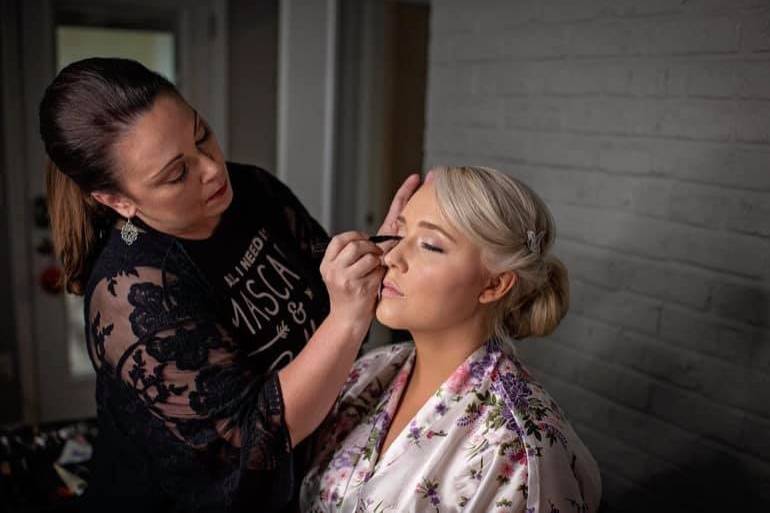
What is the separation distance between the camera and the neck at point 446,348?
1.23m

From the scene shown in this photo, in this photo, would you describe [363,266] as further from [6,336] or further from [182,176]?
[6,336]

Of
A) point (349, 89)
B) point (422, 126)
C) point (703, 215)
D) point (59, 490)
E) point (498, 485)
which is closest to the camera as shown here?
point (498, 485)

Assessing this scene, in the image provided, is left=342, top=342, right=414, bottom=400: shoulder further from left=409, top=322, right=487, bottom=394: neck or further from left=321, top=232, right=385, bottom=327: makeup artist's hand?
left=321, top=232, right=385, bottom=327: makeup artist's hand

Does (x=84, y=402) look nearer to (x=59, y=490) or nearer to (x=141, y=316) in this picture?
(x=59, y=490)

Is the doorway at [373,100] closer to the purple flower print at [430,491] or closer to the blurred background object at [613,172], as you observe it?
the blurred background object at [613,172]

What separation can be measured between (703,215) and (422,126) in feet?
7.27

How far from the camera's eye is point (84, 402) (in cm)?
320

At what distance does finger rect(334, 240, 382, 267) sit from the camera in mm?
1080

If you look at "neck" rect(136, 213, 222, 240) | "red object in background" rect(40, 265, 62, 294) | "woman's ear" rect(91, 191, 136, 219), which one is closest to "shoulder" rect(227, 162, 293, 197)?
"neck" rect(136, 213, 222, 240)

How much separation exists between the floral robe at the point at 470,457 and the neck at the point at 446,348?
2cm

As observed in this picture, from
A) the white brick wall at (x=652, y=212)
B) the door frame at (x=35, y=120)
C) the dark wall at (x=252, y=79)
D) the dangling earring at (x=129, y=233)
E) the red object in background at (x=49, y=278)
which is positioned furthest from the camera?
the dark wall at (x=252, y=79)

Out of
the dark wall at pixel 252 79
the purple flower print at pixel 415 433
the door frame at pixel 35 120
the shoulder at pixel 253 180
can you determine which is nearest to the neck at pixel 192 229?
the shoulder at pixel 253 180

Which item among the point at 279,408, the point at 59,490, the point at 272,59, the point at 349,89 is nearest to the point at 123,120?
the point at 279,408

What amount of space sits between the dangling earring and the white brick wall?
116 centimetres
